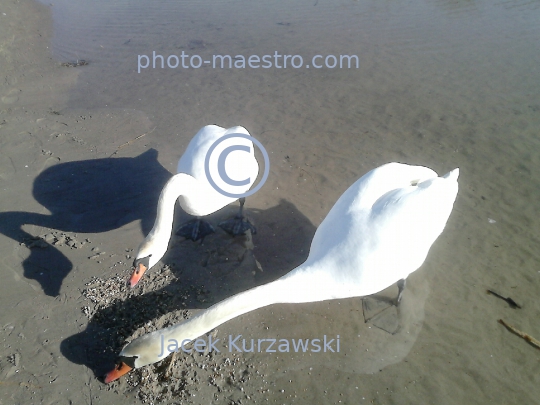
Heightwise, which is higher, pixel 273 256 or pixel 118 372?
pixel 118 372

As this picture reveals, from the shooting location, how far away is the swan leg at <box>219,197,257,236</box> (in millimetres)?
5285

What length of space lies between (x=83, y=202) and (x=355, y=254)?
3957 millimetres

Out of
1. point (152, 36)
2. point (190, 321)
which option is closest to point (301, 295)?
point (190, 321)

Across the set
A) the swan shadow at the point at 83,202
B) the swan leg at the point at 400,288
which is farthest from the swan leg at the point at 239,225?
the swan leg at the point at 400,288

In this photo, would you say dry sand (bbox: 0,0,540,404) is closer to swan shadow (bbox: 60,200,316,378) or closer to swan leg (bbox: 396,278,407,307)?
swan shadow (bbox: 60,200,316,378)

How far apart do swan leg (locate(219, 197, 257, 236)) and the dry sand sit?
136 millimetres

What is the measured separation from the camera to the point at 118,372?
3.47 metres

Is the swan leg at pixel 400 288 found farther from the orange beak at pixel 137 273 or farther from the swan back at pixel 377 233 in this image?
the orange beak at pixel 137 273

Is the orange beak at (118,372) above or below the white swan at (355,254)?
below

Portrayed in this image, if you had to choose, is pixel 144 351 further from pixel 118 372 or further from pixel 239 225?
pixel 239 225

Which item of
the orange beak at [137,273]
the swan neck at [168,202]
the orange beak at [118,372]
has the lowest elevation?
the orange beak at [118,372]

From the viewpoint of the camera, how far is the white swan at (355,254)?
3266 millimetres

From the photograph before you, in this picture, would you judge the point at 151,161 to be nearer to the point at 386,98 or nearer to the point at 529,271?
the point at 386,98

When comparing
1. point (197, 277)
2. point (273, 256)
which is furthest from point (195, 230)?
point (273, 256)
